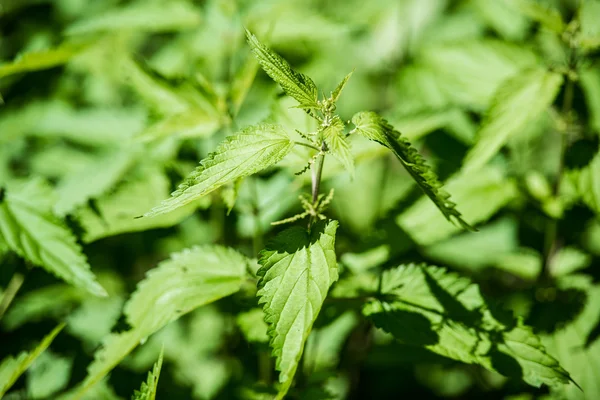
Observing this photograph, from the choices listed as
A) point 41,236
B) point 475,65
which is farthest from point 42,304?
point 475,65

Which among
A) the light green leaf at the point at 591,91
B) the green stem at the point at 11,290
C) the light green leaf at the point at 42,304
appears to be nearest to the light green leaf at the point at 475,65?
the light green leaf at the point at 591,91

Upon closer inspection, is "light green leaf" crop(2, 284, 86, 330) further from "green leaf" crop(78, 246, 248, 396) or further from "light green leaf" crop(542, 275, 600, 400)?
"light green leaf" crop(542, 275, 600, 400)

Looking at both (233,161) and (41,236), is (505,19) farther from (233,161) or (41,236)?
(41,236)

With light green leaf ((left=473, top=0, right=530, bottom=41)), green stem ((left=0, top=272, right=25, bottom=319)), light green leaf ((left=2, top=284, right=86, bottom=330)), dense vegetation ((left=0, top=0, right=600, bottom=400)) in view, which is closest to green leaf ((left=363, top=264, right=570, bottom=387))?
dense vegetation ((left=0, top=0, right=600, bottom=400))

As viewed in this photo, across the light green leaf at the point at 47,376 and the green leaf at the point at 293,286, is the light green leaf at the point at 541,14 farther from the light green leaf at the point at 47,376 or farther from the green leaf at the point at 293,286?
the light green leaf at the point at 47,376

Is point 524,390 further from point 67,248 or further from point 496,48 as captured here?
point 67,248

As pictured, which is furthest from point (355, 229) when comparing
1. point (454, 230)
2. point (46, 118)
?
point (46, 118)
